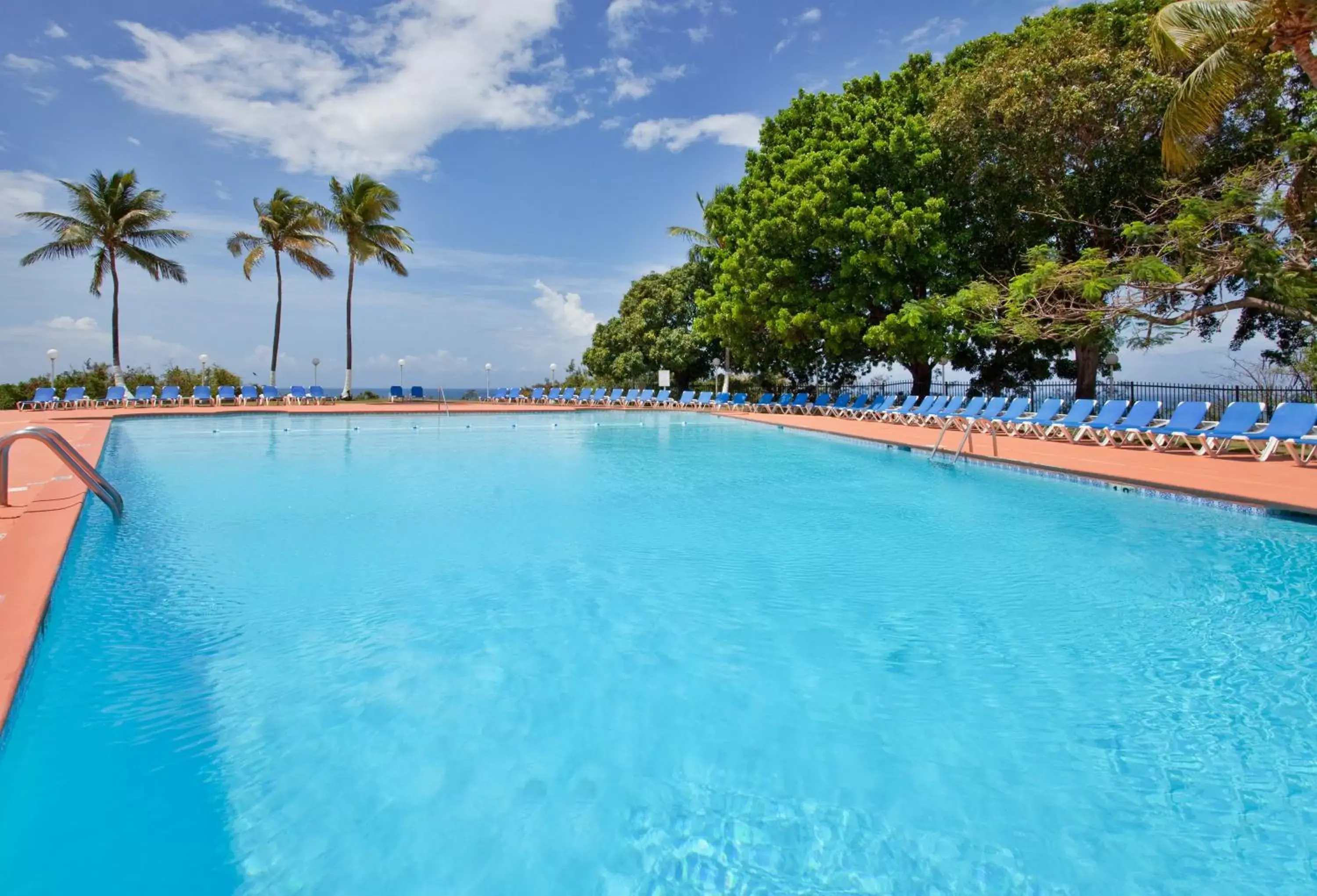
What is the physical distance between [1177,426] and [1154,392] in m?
11.4

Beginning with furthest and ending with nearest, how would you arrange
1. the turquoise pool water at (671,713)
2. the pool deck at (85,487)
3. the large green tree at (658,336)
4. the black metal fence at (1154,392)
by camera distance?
the large green tree at (658,336) < the black metal fence at (1154,392) < the pool deck at (85,487) < the turquoise pool water at (671,713)

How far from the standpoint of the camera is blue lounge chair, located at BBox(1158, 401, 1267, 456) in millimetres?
10102

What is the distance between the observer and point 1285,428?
962 centimetres

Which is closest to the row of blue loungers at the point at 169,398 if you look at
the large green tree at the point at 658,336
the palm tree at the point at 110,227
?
the palm tree at the point at 110,227

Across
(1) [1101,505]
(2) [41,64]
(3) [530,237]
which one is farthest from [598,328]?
(1) [1101,505]

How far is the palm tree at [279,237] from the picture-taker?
2884 cm

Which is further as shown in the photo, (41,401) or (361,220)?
(361,220)

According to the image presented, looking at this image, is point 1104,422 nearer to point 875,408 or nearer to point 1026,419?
point 1026,419

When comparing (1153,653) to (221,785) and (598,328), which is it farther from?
(598,328)

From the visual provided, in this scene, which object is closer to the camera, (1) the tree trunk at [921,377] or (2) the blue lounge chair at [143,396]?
(1) the tree trunk at [921,377]

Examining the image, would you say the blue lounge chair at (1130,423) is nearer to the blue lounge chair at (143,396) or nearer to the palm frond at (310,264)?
the blue lounge chair at (143,396)

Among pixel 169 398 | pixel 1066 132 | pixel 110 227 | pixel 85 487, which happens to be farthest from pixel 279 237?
pixel 1066 132

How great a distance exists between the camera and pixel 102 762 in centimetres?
278

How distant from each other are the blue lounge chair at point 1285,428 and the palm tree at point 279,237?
31.3m
